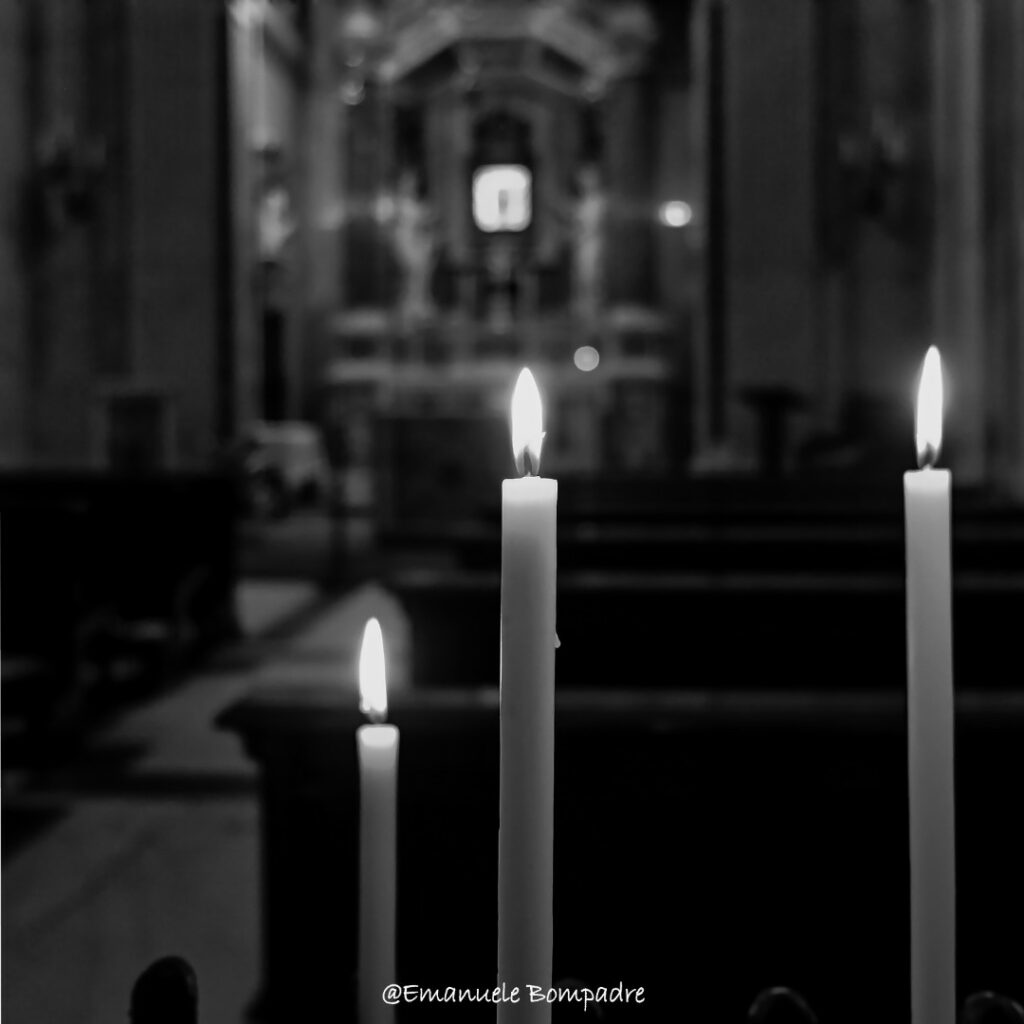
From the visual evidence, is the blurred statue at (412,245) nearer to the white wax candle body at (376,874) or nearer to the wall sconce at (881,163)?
the wall sconce at (881,163)

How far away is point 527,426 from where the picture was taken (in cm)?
57

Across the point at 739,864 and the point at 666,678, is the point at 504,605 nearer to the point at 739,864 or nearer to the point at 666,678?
the point at 739,864

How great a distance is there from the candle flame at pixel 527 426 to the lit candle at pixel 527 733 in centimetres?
5

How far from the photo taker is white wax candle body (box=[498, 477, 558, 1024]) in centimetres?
48

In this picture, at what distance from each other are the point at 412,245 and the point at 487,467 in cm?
517

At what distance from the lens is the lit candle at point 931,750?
1.69ft

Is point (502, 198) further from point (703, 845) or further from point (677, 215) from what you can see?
point (703, 845)

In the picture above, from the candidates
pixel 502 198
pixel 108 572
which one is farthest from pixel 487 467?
Answer: pixel 502 198

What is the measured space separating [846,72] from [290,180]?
779 cm

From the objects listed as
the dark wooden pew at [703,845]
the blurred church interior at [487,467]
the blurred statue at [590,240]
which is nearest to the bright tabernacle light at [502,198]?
the blurred church interior at [487,467]

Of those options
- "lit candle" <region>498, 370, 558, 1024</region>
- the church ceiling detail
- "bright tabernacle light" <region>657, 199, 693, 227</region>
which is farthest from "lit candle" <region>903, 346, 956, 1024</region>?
the church ceiling detail

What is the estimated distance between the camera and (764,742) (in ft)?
5.66

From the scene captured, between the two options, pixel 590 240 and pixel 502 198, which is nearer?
pixel 590 240

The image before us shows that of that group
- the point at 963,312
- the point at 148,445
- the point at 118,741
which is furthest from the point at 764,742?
the point at 148,445
